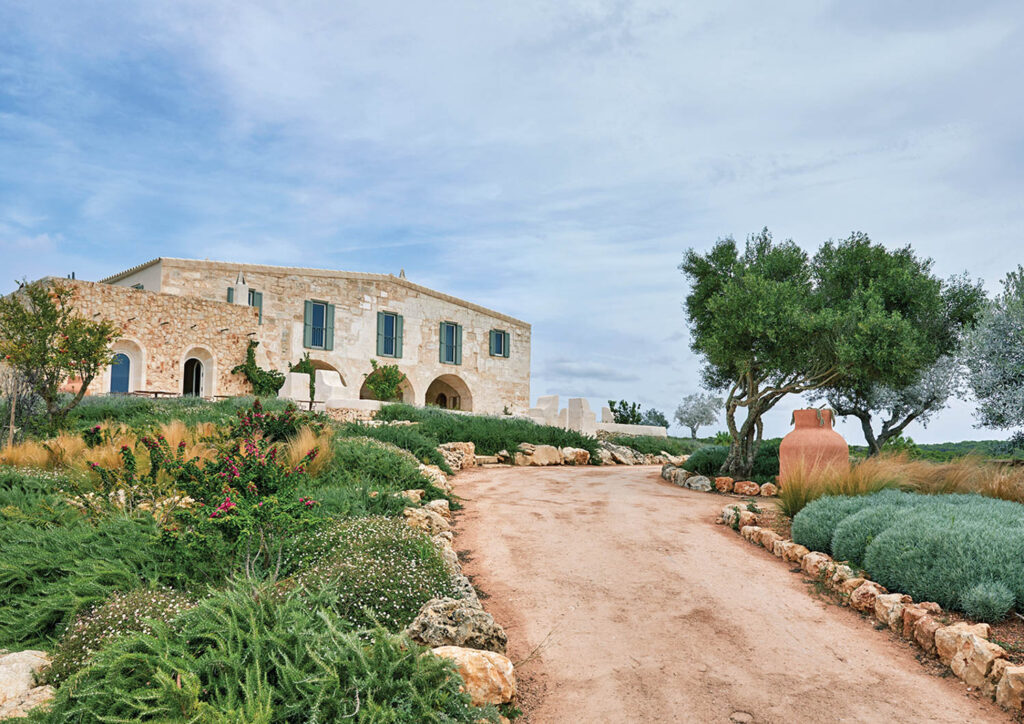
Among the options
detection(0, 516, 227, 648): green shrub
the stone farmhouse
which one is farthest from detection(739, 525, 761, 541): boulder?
the stone farmhouse

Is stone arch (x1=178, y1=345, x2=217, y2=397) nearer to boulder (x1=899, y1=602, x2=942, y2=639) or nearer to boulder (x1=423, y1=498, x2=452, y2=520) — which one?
boulder (x1=423, y1=498, x2=452, y2=520)

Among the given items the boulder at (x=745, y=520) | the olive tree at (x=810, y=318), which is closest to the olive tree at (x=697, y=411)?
the olive tree at (x=810, y=318)

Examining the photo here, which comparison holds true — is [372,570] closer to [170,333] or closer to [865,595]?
[865,595]

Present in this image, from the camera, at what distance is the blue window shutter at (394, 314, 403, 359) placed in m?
26.7

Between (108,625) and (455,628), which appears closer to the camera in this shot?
(108,625)

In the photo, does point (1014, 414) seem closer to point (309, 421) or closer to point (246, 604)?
point (309, 421)

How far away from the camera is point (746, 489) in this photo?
459 inches

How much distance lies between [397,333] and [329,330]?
3075mm

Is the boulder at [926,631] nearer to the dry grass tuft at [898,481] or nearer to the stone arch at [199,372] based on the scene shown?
the dry grass tuft at [898,481]

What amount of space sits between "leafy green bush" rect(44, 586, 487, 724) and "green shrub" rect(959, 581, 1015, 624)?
3983 mm

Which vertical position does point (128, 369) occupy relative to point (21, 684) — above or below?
above

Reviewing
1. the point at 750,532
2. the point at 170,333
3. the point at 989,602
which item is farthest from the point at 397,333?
the point at 989,602

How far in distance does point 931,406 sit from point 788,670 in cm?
1506

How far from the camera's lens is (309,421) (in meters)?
10.8
